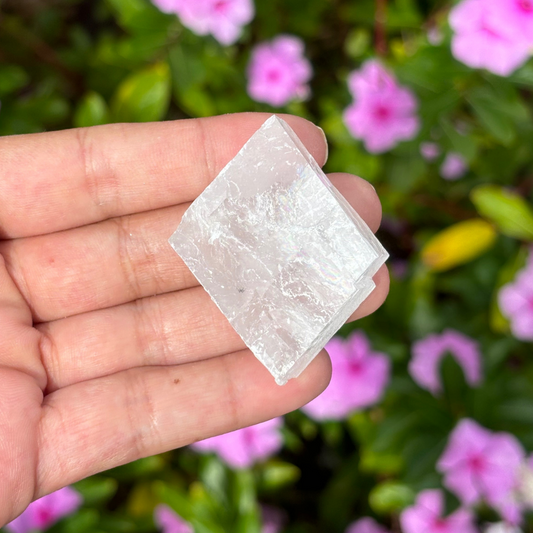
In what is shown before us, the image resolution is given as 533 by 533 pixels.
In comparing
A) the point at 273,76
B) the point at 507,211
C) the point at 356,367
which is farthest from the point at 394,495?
the point at 273,76

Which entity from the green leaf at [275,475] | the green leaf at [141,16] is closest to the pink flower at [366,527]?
the green leaf at [275,475]

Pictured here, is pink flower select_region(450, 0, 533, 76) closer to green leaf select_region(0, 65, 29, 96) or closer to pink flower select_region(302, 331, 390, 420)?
pink flower select_region(302, 331, 390, 420)

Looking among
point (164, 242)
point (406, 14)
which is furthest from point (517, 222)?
point (164, 242)

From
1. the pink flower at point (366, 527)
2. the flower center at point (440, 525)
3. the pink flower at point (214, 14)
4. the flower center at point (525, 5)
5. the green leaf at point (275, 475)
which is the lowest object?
the pink flower at point (366, 527)

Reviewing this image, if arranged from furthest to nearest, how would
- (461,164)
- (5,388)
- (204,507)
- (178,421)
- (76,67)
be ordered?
(76,67)
(461,164)
(204,507)
(178,421)
(5,388)

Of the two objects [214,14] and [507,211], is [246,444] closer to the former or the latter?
[507,211]

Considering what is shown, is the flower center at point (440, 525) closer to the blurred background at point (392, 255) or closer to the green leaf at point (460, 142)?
the blurred background at point (392, 255)

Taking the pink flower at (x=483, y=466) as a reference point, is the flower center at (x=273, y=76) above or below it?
above

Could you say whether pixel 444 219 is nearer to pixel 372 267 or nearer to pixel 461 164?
pixel 461 164
